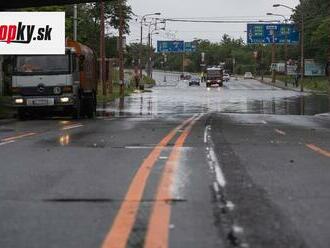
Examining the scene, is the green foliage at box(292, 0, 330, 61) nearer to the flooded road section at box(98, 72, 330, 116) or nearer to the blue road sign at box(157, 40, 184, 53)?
the blue road sign at box(157, 40, 184, 53)

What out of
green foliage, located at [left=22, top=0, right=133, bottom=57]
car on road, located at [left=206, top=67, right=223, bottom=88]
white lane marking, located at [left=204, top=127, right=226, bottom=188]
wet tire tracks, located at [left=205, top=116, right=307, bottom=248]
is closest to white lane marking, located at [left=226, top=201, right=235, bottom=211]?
wet tire tracks, located at [left=205, top=116, right=307, bottom=248]

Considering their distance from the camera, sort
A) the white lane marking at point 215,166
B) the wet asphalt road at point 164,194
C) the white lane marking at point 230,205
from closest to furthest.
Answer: the wet asphalt road at point 164,194
the white lane marking at point 230,205
the white lane marking at point 215,166

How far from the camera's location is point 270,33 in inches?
3538

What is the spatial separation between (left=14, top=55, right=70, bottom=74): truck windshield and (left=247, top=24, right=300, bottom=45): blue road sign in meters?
66.2

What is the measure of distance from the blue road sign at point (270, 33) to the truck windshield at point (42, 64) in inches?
2608

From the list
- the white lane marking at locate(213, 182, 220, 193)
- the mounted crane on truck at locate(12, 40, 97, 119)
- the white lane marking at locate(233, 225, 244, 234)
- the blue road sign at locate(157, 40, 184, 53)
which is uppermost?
the blue road sign at locate(157, 40, 184, 53)

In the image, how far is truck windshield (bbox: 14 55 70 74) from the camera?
81.1ft

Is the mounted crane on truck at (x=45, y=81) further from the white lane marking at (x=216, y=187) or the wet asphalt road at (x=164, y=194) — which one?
the white lane marking at (x=216, y=187)

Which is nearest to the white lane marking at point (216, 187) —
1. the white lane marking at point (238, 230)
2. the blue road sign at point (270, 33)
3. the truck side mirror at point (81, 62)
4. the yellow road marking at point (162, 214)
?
the yellow road marking at point (162, 214)

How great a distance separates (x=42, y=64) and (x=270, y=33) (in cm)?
6813

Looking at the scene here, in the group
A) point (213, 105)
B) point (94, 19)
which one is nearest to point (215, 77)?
point (94, 19)

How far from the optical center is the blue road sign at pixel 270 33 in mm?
89562

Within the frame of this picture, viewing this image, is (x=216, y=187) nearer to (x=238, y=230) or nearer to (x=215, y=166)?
(x=215, y=166)

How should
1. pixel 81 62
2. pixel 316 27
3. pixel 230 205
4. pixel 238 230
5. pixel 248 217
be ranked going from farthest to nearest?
pixel 316 27, pixel 81 62, pixel 230 205, pixel 248 217, pixel 238 230
